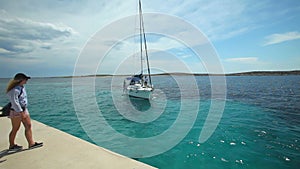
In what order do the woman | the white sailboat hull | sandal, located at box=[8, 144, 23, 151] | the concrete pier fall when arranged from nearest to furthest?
the concrete pier, the woman, sandal, located at box=[8, 144, 23, 151], the white sailboat hull

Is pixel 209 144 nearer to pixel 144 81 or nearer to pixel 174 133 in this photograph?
pixel 174 133

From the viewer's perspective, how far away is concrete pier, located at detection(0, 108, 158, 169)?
11.8ft

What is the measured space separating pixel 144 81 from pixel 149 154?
1756 cm

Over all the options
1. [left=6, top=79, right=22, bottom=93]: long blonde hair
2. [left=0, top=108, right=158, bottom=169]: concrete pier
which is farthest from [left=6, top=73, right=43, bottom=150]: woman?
[left=0, top=108, right=158, bottom=169]: concrete pier

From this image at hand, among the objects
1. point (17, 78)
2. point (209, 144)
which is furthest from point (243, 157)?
point (17, 78)

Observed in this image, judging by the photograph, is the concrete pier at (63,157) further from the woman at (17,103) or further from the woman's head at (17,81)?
the woman's head at (17,81)

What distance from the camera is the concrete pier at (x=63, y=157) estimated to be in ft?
11.8

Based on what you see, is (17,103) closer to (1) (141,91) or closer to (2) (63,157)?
(2) (63,157)

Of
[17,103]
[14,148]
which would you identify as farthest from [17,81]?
[14,148]

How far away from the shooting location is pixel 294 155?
22.3 ft

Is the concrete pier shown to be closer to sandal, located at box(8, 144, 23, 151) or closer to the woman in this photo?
sandal, located at box(8, 144, 23, 151)

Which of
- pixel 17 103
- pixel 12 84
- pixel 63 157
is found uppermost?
pixel 12 84

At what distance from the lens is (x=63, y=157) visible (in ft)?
13.1

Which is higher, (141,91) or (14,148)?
(141,91)
